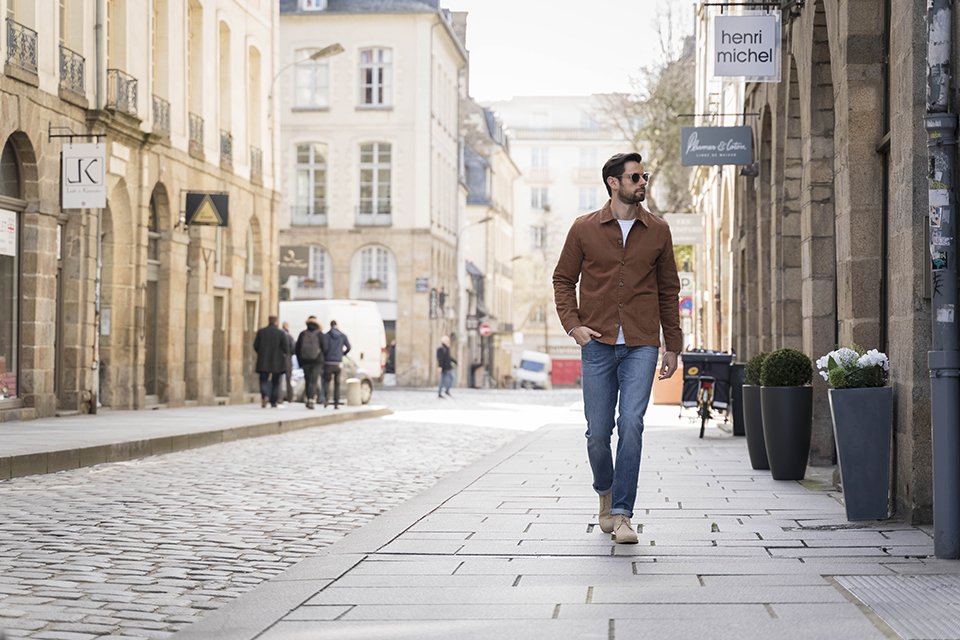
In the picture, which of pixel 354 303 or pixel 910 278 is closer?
pixel 910 278

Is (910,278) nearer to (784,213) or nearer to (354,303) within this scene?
(784,213)

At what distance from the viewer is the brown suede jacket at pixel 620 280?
856 cm

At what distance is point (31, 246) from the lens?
2380cm

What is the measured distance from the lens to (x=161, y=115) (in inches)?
1196

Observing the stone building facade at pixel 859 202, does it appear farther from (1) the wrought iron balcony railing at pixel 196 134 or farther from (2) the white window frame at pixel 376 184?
(2) the white window frame at pixel 376 184

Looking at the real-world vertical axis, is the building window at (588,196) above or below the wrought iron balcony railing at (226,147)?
A: above

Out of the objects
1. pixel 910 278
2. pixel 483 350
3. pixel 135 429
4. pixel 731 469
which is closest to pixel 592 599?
pixel 910 278

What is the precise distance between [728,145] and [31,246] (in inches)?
401

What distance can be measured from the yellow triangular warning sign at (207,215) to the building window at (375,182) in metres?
30.7

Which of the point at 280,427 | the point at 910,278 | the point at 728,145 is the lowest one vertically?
the point at 280,427

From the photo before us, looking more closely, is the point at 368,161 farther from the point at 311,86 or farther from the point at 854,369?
the point at 854,369

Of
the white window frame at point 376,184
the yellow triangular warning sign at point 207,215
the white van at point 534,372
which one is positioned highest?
the white window frame at point 376,184

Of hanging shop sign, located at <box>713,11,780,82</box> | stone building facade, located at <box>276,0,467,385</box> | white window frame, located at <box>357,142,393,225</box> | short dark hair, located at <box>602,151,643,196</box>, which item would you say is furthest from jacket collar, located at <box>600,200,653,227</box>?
white window frame, located at <box>357,142,393,225</box>

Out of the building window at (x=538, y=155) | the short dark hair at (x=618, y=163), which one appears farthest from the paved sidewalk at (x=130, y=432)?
the building window at (x=538, y=155)
